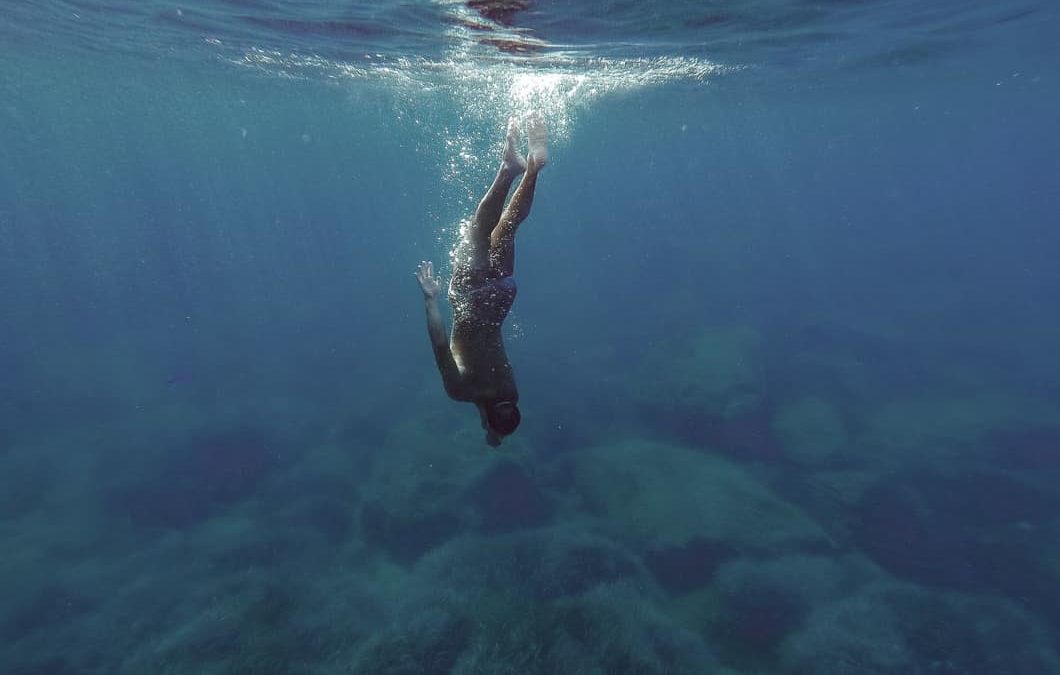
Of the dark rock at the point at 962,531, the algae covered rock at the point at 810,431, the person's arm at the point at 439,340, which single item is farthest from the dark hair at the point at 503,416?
the algae covered rock at the point at 810,431

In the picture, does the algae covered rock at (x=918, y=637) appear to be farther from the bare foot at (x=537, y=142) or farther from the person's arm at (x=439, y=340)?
the bare foot at (x=537, y=142)

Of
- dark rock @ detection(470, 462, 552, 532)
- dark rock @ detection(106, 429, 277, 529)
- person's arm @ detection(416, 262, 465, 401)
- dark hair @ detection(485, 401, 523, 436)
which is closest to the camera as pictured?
person's arm @ detection(416, 262, 465, 401)

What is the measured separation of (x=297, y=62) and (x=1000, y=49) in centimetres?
2628

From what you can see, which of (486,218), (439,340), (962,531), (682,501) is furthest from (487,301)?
(962,531)

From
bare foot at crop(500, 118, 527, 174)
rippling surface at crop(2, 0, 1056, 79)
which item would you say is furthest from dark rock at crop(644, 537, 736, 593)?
rippling surface at crop(2, 0, 1056, 79)

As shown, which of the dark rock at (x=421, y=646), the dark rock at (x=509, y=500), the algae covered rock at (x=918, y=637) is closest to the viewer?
the dark rock at (x=421, y=646)

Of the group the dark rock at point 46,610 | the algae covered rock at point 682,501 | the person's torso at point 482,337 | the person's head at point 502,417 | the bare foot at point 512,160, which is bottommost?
the algae covered rock at point 682,501

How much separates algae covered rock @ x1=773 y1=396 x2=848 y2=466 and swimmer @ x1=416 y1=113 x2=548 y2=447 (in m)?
12.4

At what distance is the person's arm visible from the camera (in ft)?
17.0

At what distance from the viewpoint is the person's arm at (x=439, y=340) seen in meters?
5.18

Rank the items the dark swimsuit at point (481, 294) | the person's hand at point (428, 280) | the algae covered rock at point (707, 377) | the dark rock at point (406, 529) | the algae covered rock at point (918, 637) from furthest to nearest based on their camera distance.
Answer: the algae covered rock at point (707, 377) → the dark rock at point (406, 529) → the algae covered rock at point (918, 637) → the dark swimsuit at point (481, 294) → the person's hand at point (428, 280)

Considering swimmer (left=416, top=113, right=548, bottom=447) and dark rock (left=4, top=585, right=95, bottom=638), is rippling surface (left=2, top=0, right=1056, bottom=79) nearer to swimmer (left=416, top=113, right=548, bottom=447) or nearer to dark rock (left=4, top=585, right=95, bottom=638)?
swimmer (left=416, top=113, right=548, bottom=447)

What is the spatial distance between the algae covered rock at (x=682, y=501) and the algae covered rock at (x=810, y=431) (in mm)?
2220

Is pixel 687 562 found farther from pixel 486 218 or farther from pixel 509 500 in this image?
pixel 486 218
